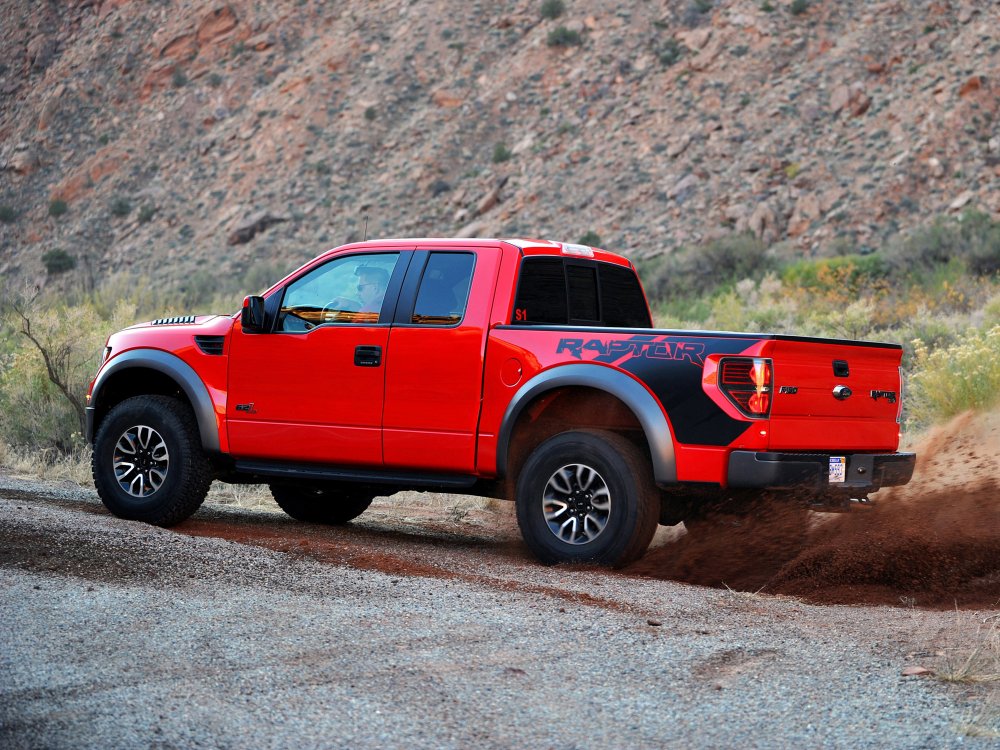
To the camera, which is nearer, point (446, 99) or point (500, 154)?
point (500, 154)

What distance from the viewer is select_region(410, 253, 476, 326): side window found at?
7.78m

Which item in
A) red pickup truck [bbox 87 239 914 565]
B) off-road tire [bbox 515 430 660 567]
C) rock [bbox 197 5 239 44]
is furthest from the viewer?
rock [bbox 197 5 239 44]

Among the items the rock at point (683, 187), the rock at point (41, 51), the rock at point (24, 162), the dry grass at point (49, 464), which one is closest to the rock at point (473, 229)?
the rock at point (683, 187)

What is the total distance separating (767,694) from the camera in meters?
4.63

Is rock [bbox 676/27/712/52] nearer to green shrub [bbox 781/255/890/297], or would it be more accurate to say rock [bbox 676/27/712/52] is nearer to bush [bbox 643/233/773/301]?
bush [bbox 643/233/773/301]

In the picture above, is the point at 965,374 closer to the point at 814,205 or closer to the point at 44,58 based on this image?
the point at 814,205

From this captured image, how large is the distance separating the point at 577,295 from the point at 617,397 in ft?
4.51

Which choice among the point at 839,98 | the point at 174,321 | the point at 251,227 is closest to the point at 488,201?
the point at 251,227

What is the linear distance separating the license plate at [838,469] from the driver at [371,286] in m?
3.01

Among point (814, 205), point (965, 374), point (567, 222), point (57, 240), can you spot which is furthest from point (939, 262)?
point (57, 240)

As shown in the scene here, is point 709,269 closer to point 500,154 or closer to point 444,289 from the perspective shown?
point 500,154

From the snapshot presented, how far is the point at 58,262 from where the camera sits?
41438 millimetres

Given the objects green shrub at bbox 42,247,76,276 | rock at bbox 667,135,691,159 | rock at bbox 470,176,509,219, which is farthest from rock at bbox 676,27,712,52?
green shrub at bbox 42,247,76,276

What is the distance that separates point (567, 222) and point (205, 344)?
87.3 feet
